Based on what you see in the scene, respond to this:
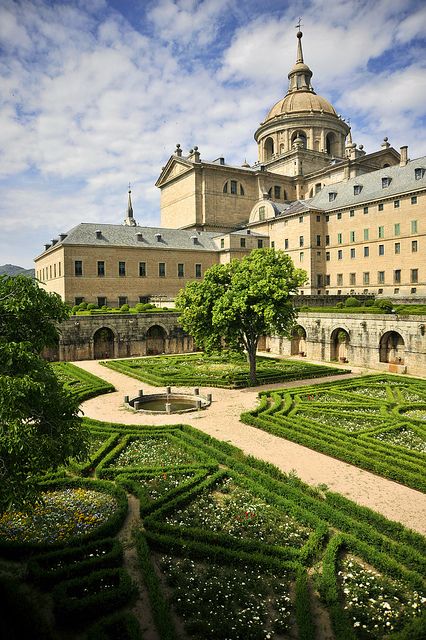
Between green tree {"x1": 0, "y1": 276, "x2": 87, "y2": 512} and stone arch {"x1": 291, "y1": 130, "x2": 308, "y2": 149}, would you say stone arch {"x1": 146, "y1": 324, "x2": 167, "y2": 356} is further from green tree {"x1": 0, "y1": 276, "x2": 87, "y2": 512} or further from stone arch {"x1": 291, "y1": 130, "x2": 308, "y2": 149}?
stone arch {"x1": 291, "y1": 130, "x2": 308, "y2": 149}

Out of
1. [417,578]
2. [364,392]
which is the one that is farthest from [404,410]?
[417,578]

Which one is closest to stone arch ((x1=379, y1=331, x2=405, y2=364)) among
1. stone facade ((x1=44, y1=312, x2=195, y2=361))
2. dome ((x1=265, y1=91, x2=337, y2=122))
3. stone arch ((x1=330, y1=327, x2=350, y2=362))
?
stone arch ((x1=330, y1=327, x2=350, y2=362))

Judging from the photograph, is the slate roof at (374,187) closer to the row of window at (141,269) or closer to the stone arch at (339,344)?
the row of window at (141,269)

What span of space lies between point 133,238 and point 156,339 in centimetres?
1684

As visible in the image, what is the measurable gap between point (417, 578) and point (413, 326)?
2430 centimetres

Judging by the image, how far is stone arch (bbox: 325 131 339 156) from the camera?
78.6 meters

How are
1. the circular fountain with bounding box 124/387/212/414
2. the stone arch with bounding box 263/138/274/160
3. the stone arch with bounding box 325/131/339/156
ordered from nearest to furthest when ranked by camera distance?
the circular fountain with bounding box 124/387/212/414 → the stone arch with bounding box 325/131/339/156 → the stone arch with bounding box 263/138/274/160

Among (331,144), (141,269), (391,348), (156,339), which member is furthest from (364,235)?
(331,144)

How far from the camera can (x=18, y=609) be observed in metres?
7.39

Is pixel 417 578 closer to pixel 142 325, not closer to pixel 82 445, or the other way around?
pixel 82 445

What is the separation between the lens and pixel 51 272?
178 feet

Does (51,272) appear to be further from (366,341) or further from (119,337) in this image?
(366,341)

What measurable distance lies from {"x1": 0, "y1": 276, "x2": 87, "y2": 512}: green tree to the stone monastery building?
136 feet

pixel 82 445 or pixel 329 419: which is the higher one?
pixel 82 445
